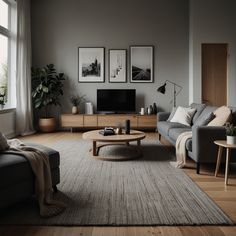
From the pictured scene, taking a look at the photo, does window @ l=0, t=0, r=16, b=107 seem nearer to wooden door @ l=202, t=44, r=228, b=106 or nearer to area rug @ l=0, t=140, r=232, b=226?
area rug @ l=0, t=140, r=232, b=226

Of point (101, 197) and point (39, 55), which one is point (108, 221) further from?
point (39, 55)

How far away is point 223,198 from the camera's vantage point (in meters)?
2.55

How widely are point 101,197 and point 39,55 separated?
5633 mm

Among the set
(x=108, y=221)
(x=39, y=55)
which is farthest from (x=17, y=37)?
(x=108, y=221)

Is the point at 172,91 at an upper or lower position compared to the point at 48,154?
upper

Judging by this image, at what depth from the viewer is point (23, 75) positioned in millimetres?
6547

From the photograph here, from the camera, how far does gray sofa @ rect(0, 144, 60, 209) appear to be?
211 cm

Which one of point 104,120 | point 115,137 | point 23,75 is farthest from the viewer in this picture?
point 104,120

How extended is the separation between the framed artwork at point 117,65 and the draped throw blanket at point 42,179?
16.5ft

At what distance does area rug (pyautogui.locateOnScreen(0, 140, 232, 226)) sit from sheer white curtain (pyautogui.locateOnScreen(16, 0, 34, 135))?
121 inches

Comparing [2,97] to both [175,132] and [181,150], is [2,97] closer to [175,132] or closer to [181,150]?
[175,132]

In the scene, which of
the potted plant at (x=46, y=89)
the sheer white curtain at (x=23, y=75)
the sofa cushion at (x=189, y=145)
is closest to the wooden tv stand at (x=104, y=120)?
the potted plant at (x=46, y=89)

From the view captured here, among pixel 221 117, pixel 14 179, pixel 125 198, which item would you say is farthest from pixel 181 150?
pixel 14 179

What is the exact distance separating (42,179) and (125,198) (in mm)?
763
